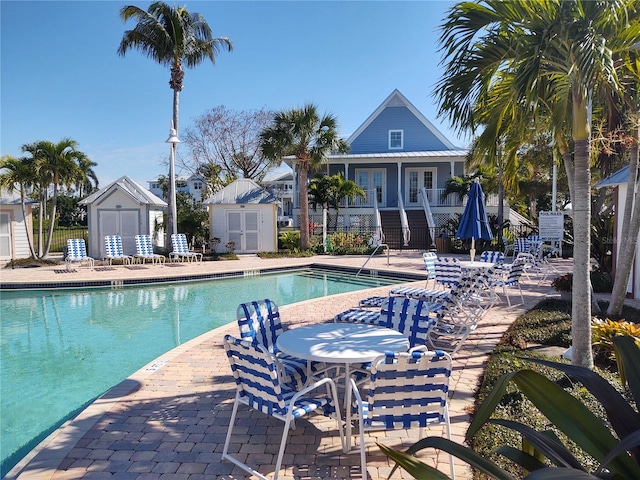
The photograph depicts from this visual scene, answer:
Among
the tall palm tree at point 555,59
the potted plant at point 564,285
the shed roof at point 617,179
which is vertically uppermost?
the tall palm tree at point 555,59

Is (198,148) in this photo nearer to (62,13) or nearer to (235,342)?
(62,13)

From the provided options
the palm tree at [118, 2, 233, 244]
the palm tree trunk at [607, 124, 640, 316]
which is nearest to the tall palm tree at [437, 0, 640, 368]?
the palm tree trunk at [607, 124, 640, 316]

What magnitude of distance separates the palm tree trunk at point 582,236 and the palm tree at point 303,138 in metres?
15.6

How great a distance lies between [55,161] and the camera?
1788 cm

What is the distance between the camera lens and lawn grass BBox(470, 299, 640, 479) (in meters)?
3.48

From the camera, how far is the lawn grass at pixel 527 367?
11.4 ft

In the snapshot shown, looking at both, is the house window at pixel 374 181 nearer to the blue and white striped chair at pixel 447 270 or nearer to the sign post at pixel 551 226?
the sign post at pixel 551 226

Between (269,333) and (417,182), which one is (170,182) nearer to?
(417,182)

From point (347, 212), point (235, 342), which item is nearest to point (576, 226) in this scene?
point (235, 342)

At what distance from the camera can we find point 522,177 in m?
23.6

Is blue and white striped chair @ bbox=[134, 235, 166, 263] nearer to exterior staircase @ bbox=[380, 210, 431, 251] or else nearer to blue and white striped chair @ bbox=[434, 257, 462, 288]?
exterior staircase @ bbox=[380, 210, 431, 251]

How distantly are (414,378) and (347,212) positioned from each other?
2183cm

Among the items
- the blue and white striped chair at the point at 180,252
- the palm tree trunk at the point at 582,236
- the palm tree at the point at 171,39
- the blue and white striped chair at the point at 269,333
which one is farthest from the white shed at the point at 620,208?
the palm tree at the point at 171,39

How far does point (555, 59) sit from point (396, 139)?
852 inches
